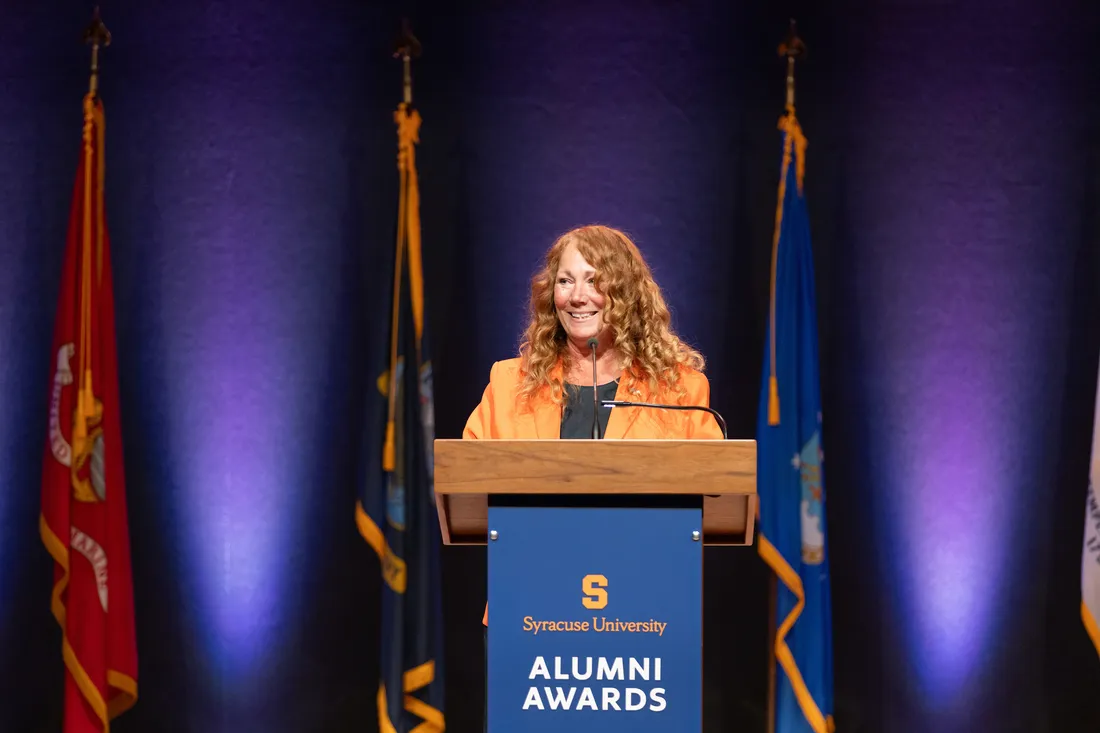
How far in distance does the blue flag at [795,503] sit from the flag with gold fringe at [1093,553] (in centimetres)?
83

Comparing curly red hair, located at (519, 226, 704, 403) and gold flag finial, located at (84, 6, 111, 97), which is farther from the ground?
gold flag finial, located at (84, 6, 111, 97)

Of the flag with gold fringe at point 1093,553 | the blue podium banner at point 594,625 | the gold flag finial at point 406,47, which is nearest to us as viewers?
the blue podium banner at point 594,625

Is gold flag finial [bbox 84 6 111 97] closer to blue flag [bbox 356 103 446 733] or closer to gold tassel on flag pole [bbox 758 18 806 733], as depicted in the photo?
blue flag [bbox 356 103 446 733]

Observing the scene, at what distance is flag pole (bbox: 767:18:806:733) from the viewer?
3.83m

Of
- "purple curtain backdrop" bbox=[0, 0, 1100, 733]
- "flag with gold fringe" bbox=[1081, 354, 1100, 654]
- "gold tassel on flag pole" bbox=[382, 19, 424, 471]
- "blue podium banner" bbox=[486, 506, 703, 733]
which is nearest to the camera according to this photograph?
"blue podium banner" bbox=[486, 506, 703, 733]

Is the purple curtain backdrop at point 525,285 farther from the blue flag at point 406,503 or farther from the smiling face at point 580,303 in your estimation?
the smiling face at point 580,303

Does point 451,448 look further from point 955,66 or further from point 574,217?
point 955,66

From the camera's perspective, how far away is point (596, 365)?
2.71 metres

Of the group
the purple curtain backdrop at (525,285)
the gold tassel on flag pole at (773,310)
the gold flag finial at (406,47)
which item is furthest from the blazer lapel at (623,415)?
the gold flag finial at (406,47)

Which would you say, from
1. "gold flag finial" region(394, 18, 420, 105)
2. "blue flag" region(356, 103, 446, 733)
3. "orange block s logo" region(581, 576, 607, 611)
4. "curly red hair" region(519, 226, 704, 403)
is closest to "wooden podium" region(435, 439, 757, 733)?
"orange block s logo" region(581, 576, 607, 611)

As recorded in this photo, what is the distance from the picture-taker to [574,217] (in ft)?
14.4

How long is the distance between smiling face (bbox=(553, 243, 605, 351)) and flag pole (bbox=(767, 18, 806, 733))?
4.11 feet

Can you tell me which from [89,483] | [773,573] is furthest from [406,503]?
[773,573]

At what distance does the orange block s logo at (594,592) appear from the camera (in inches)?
72.4
